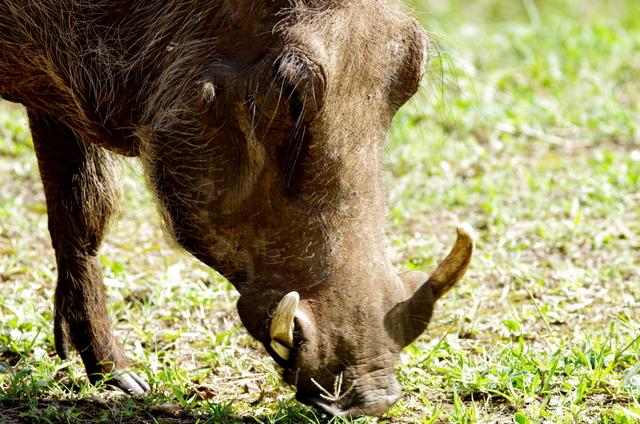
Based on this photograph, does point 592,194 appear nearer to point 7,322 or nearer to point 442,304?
point 442,304

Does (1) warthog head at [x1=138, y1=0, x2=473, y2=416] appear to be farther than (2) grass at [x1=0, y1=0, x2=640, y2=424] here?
No

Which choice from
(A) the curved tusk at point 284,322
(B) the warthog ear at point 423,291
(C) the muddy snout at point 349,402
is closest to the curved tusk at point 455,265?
(B) the warthog ear at point 423,291

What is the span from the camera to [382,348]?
2484mm

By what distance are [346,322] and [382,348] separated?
138mm

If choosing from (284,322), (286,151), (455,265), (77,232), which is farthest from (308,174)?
(77,232)

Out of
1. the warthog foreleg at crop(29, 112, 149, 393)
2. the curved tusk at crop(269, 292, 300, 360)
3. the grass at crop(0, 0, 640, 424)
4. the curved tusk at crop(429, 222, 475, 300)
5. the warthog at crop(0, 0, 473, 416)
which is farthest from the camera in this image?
the warthog foreleg at crop(29, 112, 149, 393)

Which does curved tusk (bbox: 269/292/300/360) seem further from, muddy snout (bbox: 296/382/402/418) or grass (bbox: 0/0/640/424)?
grass (bbox: 0/0/640/424)

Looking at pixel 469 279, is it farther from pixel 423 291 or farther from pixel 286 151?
pixel 286 151

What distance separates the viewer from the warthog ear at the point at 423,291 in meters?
2.49

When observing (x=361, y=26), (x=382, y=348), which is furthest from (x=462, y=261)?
(x=361, y=26)

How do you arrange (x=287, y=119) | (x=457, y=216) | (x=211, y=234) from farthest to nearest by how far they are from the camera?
(x=457, y=216) → (x=211, y=234) → (x=287, y=119)

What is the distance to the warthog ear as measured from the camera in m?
2.49

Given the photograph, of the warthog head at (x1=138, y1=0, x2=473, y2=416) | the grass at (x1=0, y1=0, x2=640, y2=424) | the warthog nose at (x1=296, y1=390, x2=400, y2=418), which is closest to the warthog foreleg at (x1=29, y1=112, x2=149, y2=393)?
the grass at (x1=0, y1=0, x2=640, y2=424)

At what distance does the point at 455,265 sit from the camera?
2627 millimetres
